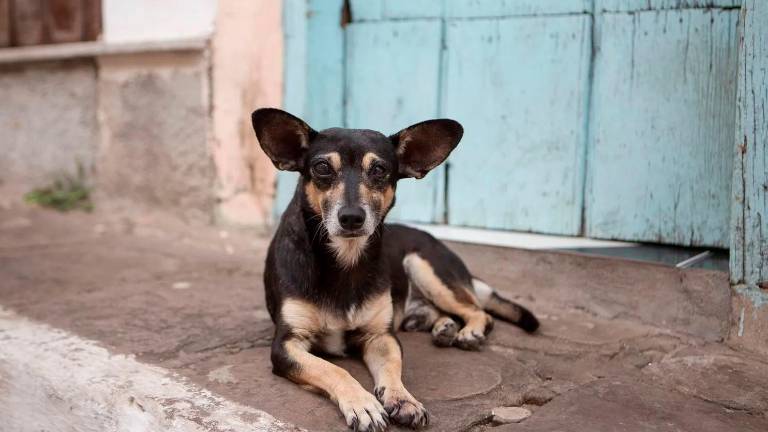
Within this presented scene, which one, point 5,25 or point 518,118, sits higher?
point 5,25

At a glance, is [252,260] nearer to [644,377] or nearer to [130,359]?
[130,359]

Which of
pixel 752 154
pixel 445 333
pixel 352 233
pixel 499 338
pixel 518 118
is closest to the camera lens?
pixel 352 233

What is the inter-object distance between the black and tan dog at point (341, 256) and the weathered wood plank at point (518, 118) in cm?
116

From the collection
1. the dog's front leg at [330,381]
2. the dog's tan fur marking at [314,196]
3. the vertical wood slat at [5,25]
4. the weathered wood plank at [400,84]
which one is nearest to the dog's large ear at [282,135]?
the dog's tan fur marking at [314,196]

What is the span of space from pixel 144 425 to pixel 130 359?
17.5 inches

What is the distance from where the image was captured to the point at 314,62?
15.1 feet

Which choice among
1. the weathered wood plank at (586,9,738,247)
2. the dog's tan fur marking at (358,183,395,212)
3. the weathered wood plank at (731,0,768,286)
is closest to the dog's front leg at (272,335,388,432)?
the dog's tan fur marking at (358,183,395,212)

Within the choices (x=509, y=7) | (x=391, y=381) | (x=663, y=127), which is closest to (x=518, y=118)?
(x=509, y=7)

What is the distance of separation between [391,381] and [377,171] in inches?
28.4

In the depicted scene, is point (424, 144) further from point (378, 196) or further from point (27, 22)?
point (27, 22)

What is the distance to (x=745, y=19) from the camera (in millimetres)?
2891

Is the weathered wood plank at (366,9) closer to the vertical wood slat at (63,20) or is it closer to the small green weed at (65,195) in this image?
the vertical wood slat at (63,20)

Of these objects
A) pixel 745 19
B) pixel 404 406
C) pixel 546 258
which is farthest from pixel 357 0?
pixel 404 406

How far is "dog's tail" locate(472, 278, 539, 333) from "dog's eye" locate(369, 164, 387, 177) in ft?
3.52
